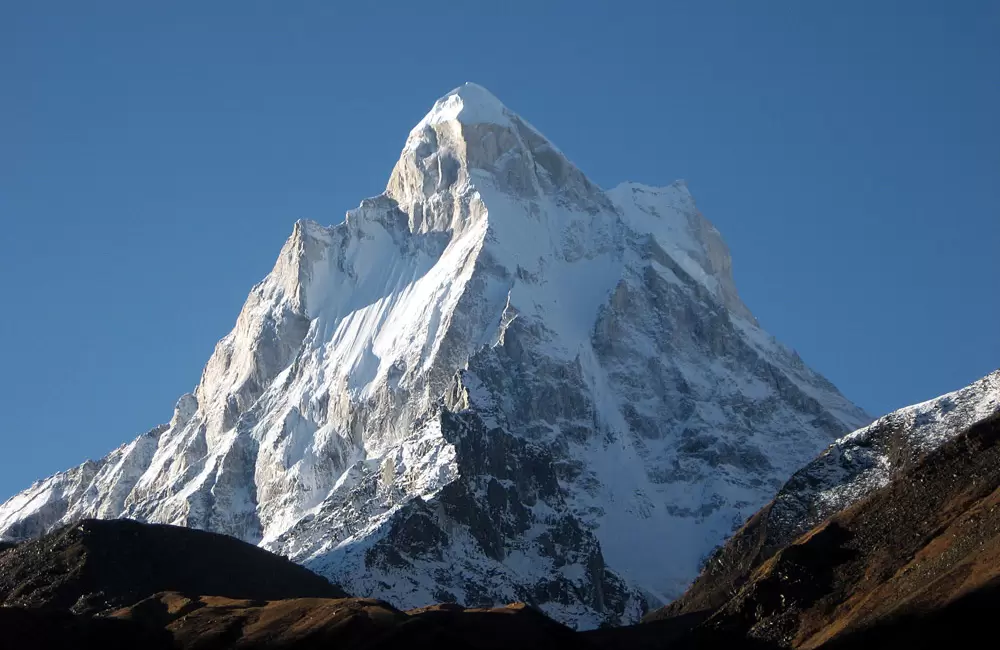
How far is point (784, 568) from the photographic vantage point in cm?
18250

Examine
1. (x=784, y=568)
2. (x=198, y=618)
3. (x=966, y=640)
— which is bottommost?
(x=966, y=640)

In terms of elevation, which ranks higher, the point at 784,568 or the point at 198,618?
the point at 198,618

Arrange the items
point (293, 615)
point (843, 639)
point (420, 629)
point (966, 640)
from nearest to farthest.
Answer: point (966, 640), point (843, 639), point (420, 629), point (293, 615)

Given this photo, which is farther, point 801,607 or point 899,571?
point 801,607

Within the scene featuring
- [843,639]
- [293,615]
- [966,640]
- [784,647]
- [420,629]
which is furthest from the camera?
[293,615]

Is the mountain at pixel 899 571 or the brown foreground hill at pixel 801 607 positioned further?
the brown foreground hill at pixel 801 607

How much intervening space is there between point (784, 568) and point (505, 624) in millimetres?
35113

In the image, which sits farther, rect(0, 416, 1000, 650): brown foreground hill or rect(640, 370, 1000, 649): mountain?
rect(0, 416, 1000, 650): brown foreground hill

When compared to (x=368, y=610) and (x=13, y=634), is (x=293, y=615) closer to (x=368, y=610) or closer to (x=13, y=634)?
(x=368, y=610)

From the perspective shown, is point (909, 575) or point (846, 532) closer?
point (909, 575)

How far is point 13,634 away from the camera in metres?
175

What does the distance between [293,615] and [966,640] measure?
85.3 metres

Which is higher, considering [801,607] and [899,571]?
[801,607]

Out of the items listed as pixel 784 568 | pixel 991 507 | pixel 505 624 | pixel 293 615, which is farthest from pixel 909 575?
pixel 293 615
